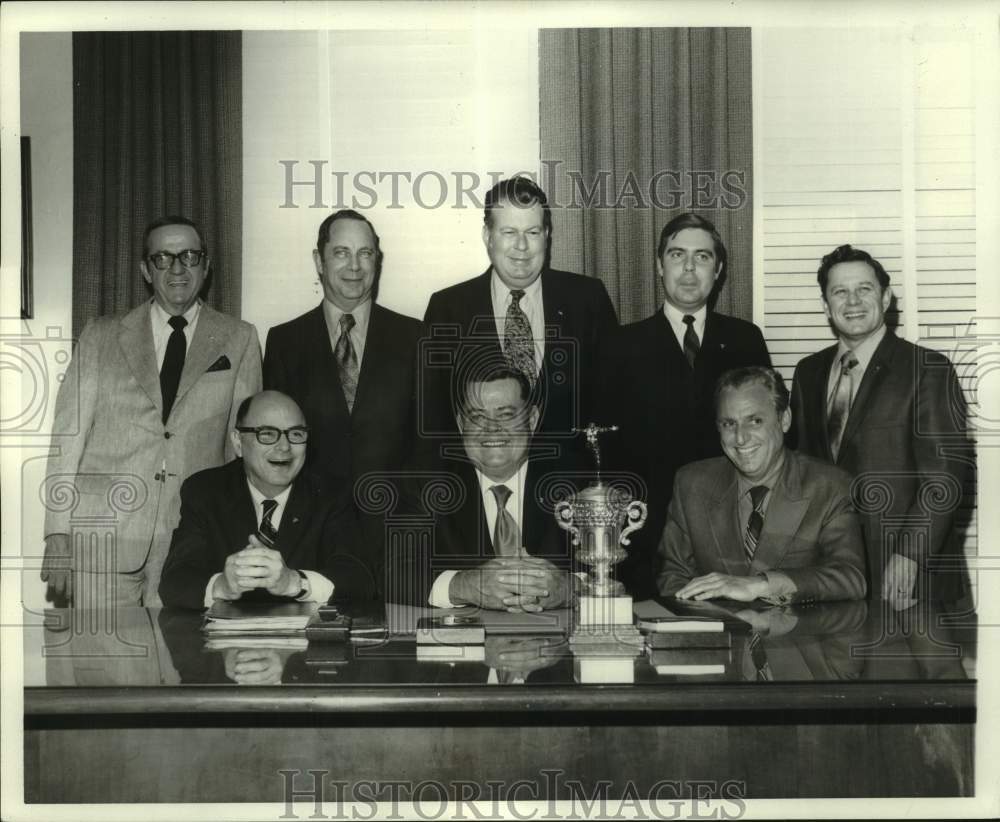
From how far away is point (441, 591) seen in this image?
421 centimetres

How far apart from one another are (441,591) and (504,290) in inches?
43.8

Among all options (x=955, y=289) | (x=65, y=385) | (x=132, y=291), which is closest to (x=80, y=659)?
(x=65, y=385)

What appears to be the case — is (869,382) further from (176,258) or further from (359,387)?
(176,258)

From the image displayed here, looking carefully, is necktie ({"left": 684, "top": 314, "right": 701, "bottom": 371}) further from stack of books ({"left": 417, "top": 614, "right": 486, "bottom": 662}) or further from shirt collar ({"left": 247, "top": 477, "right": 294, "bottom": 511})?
shirt collar ({"left": 247, "top": 477, "right": 294, "bottom": 511})

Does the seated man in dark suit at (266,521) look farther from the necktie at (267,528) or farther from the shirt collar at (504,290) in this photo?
the shirt collar at (504,290)

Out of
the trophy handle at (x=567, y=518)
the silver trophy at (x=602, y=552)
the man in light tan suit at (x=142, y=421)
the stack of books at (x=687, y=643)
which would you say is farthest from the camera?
the man in light tan suit at (x=142, y=421)

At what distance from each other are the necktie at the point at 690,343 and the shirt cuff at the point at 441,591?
1.16 m

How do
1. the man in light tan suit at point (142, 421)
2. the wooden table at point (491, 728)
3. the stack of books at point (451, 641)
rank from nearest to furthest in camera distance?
the wooden table at point (491, 728)
the stack of books at point (451, 641)
the man in light tan suit at point (142, 421)

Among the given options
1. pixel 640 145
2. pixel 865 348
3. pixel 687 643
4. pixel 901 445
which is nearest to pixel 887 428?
pixel 901 445

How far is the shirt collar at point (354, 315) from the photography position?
4395 mm

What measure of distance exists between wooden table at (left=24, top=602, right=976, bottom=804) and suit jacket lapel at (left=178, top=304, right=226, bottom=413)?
4.27 ft

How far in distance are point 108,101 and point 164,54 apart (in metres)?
0.27

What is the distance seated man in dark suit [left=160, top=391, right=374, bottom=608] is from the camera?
4.17m

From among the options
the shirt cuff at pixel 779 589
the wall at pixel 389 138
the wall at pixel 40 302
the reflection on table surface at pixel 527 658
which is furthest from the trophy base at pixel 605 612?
the wall at pixel 40 302
